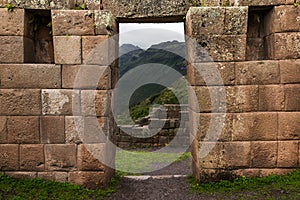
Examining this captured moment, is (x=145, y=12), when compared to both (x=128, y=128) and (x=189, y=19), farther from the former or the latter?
(x=128, y=128)

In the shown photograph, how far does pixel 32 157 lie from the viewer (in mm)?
5402

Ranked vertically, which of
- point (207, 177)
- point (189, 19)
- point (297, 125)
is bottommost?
point (207, 177)

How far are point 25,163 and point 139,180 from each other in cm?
243

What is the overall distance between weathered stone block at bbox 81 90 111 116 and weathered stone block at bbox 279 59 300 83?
3488mm

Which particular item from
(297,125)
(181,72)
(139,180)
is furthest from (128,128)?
(181,72)

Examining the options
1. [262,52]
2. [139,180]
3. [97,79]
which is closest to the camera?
[97,79]

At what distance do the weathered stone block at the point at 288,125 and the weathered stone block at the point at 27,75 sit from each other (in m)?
4.46

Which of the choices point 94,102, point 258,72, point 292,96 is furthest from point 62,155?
point 292,96

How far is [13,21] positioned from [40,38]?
631mm

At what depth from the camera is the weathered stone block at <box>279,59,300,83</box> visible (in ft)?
17.5

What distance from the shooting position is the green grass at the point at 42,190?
195 inches

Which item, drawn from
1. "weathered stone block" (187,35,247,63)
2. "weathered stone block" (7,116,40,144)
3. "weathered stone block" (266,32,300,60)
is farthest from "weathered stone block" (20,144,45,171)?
"weathered stone block" (266,32,300,60)

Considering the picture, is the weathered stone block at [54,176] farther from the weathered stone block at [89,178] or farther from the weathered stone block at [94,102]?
the weathered stone block at [94,102]

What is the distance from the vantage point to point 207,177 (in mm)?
5426
